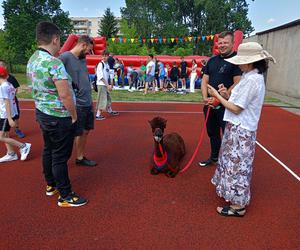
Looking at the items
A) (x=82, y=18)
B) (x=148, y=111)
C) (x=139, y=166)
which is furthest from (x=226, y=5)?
(x=82, y=18)

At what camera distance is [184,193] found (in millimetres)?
3602

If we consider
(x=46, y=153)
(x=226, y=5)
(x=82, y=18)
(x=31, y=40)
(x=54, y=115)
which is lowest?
(x=46, y=153)

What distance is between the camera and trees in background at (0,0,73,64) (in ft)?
120

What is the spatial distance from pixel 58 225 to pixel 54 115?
3.92 ft

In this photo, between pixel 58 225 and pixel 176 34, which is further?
pixel 176 34

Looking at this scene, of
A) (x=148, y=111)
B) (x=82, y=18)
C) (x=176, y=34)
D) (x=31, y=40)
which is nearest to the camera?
(x=148, y=111)

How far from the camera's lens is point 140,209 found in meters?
3.21

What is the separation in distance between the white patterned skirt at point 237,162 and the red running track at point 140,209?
0.30 meters

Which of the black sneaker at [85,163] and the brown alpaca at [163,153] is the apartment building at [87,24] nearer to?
the black sneaker at [85,163]

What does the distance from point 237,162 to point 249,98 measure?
708 millimetres

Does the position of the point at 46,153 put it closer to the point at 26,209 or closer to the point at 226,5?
the point at 26,209

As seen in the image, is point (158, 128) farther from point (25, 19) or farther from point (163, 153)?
point (25, 19)

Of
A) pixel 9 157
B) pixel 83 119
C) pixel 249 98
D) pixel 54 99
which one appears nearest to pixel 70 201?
pixel 54 99

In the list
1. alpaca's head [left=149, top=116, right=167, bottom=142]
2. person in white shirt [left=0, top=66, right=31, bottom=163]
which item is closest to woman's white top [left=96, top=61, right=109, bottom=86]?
person in white shirt [left=0, top=66, right=31, bottom=163]
